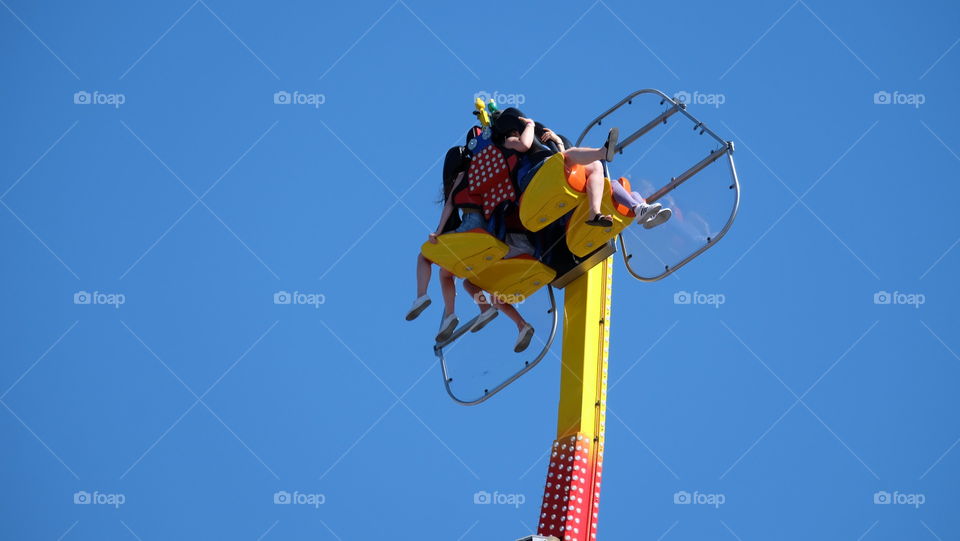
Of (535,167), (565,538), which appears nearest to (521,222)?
(535,167)

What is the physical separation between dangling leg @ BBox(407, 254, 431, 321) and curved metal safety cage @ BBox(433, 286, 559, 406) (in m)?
0.63

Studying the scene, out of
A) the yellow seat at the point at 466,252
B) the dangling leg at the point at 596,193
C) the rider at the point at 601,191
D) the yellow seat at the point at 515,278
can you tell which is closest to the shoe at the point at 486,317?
the yellow seat at the point at 515,278

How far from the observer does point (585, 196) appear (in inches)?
477

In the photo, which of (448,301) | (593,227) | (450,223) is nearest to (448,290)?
(448,301)

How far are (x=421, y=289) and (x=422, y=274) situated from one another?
0.16 m

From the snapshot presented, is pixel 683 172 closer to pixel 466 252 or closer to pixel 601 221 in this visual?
pixel 601 221

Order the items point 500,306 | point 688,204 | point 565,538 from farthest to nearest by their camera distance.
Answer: point 500,306
point 688,204
point 565,538

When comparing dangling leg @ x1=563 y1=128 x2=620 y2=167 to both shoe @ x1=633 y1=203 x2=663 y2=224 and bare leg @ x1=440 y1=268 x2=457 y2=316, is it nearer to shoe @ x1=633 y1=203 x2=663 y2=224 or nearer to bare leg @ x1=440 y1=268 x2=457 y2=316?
shoe @ x1=633 y1=203 x2=663 y2=224

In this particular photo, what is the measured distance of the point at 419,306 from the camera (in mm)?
13383

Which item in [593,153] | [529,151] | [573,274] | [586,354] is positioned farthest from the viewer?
[573,274]

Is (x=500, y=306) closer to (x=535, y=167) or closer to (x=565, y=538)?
(x=535, y=167)

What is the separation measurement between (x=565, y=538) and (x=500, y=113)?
13.4 feet

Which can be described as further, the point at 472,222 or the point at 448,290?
the point at 448,290

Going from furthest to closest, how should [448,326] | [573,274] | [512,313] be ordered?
[448,326] → [512,313] → [573,274]
